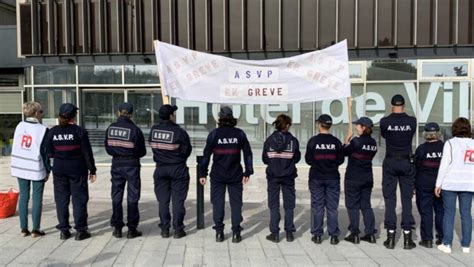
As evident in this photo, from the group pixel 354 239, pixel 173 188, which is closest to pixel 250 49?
pixel 173 188

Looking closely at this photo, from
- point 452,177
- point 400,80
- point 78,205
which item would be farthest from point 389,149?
point 400,80

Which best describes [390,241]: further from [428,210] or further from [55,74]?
[55,74]

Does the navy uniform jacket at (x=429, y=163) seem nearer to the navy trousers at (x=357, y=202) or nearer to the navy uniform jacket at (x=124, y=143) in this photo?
the navy trousers at (x=357, y=202)

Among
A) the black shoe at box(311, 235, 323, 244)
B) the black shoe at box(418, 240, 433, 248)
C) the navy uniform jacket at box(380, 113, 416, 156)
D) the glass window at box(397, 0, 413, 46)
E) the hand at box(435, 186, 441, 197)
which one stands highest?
the glass window at box(397, 0, 413, 46)

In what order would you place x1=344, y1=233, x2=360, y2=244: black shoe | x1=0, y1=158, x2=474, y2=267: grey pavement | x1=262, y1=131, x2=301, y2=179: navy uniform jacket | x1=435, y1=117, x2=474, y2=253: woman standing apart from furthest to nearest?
x1=344, y1=233, x2=360, y2=244: black shoe < x1=262, y1=131, x2=301, y2=179: navy uniform jacket < x1=435, y1=117, x2=474, y2=253: woman standing apart < x1=0, y1=158, x2=474, y2=267: grey pavement

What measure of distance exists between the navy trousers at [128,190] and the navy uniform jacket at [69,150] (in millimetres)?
390

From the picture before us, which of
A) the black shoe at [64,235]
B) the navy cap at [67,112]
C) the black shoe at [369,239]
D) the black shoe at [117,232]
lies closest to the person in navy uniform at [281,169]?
the black shoe at [369,239]

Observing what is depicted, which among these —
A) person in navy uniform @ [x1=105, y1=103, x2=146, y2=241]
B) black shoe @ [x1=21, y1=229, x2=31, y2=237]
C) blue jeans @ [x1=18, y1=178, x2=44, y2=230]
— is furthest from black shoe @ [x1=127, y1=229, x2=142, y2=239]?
black shoe @ [x1=21, y1=229, x2=31, y2=237]

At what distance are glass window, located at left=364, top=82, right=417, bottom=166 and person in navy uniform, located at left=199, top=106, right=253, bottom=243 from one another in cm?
907

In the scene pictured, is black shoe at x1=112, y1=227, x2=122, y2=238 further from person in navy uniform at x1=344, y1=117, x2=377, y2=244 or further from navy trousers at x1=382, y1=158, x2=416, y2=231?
navy trousers at x1=382, y1=158, x2=416, y2=231

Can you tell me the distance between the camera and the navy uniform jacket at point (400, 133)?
6094 millimetres

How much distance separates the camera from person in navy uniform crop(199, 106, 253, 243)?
6.26 m

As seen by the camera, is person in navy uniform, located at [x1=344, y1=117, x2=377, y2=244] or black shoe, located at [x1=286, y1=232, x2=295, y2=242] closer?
person in navy uniform, located at [x1=344, y1=117, x2=377, y2=244]

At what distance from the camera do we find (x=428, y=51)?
1405 centimetres
